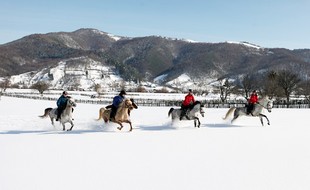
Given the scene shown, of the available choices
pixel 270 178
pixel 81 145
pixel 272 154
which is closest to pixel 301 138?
pixel 272 154

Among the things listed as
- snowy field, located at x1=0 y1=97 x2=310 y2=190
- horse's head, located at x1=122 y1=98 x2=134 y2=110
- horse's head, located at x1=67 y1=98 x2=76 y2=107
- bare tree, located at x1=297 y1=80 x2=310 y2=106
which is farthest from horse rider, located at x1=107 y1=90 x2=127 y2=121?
bare tree, located at x1=297 y1=80 x2=310 y2=106

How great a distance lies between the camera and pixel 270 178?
268 inches

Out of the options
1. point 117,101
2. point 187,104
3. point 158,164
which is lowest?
point 158,164

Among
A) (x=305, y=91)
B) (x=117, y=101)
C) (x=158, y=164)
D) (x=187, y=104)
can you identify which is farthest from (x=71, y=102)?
(x=305, y=91)

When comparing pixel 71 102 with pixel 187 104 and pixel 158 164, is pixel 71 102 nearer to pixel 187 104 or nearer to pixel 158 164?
pixel 187 104

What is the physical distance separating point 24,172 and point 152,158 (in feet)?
11.0

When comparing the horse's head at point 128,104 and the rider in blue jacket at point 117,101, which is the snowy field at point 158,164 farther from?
the rider in blue jacket at point 117,101

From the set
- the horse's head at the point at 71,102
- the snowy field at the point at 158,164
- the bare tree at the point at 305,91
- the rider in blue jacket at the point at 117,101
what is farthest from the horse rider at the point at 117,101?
the bare tree at the point at 305,91

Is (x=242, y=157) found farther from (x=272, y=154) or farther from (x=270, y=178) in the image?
(x=270, y=178)

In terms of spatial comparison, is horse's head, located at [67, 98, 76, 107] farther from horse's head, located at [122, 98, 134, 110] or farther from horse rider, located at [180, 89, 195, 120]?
horse rider, located at [180, 89, 195, 120]

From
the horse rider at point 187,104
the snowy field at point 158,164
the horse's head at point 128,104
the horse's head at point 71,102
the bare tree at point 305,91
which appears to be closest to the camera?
the snowy field at point 158,164

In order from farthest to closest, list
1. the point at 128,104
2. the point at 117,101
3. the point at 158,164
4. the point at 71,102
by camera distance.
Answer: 1. the point at 117,101
2. the point at 71,102
3. the point at 128,104
4. the point at 158,164

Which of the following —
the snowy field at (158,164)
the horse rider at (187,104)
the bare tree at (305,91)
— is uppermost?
the bare tree at (305,91)

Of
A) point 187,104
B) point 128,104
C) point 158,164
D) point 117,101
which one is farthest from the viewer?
point 187,104
